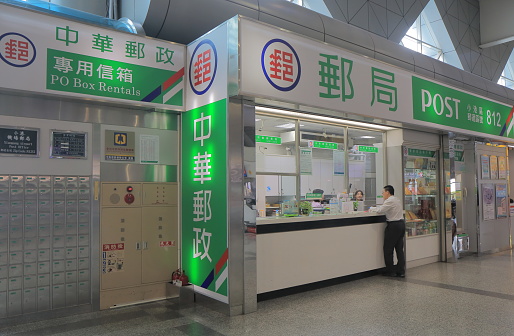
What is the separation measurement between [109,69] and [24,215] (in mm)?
1731

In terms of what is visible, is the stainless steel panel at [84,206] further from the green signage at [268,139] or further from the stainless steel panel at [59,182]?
the green signage at [268,139]

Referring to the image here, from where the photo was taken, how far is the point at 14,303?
4.02 meters

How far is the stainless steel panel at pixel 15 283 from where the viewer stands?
4016 mm

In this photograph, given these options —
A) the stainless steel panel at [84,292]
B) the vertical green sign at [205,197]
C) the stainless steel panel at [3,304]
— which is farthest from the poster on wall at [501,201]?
the stainless steel panel at [3,304]

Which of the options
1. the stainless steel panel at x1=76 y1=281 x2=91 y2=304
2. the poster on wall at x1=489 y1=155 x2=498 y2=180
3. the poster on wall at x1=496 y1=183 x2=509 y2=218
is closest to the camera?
the stainless steel panel at x1=76 y1=281 x2=91 y2=304

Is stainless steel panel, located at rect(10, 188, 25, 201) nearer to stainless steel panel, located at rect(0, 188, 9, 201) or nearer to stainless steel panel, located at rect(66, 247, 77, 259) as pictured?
stainless steel panel, located at rect(0, 188, 9, 201)

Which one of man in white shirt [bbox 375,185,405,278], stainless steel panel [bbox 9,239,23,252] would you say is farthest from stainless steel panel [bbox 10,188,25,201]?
man in white shirt [bbox 375,185,405,278]

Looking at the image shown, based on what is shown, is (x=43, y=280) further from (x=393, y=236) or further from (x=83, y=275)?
(x=393, y=236)

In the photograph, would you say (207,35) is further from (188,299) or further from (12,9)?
(188,299)

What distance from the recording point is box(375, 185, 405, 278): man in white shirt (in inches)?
242

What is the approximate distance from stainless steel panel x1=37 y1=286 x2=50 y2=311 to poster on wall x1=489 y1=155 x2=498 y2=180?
28.2ft

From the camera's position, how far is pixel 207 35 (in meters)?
4.59

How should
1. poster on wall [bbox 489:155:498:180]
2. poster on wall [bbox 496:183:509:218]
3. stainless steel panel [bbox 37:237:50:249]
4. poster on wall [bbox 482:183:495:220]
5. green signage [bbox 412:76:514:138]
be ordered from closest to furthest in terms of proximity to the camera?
stainless steel panel [bbox 37:237:50:249]
green signage [bbox 412:76:514:138]
poster on wall [bbox 482:183:495:220]
poster on wall [bbox 489:155:498:180]
poster on wall [bbox 496:183:509:218]

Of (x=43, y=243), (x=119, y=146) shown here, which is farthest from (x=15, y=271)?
(x=119, y=146)
